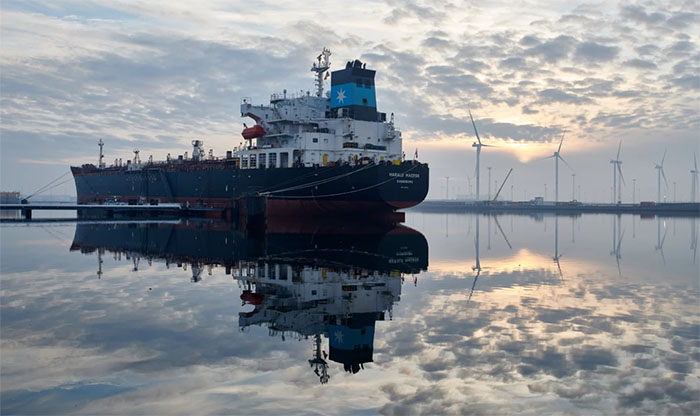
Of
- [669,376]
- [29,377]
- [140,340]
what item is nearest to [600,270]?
[669,376]

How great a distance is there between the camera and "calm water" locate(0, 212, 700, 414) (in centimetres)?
743

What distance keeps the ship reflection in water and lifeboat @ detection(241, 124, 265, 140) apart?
14.8 m

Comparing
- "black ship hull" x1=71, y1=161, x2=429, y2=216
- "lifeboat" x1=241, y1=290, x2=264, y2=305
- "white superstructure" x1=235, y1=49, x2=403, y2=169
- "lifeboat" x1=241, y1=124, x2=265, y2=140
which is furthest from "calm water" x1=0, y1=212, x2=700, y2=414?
"lifeboat" x1=241, y1=124, x2=265, y2=140

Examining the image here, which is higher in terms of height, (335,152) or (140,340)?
(335,152)

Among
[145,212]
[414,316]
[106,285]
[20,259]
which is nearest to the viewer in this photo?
[414,316]

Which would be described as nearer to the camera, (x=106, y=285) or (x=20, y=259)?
(x=106, y=285)

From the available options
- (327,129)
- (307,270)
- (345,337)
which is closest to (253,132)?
(327,129)

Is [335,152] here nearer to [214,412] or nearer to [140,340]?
[140,340]

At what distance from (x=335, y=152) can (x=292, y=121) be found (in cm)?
454

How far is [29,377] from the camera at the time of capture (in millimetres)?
8047

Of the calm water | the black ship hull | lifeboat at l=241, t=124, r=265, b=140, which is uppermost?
lifeboat at l=241, t=124, r=265, b=140

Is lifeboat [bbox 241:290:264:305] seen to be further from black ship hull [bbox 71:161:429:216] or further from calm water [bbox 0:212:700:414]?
Result: black ship hull [bbox 71:161:429:216]

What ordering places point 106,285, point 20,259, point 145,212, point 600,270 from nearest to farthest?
point 106,285, point 600,270, point 20,259, point 145,212

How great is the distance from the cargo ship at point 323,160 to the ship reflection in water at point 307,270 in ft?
18.9
